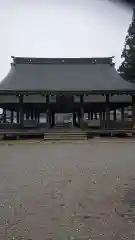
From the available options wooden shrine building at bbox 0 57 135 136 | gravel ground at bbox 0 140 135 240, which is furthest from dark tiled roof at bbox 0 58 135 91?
gravel ground at bbox 0 140 135 240

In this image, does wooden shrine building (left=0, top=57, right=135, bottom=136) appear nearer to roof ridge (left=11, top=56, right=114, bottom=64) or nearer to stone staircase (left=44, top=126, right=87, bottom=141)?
roof ridge (left=11, top=56, right=114, bottom=64)

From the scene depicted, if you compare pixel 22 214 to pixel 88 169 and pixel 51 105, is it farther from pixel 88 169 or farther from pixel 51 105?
pixel 51 105

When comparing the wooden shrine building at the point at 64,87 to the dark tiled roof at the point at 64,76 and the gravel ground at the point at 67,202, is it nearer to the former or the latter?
the dark tiled roof at the point at 64,76

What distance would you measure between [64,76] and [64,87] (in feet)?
11.8

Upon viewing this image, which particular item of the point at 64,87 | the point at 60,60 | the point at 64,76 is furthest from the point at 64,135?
the point at 60,60

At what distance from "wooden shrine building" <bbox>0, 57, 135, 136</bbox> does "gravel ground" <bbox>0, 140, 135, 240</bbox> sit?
12.8 m

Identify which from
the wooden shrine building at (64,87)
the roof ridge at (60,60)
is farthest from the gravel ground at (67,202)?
the roof ridge at (60,60)

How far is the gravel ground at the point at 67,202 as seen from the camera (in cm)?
452

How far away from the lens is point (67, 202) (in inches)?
240

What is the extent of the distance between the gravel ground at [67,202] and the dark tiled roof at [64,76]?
13.5 m

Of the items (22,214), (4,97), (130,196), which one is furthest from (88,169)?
(4,97)

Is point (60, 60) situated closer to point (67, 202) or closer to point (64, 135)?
point (64, 135)

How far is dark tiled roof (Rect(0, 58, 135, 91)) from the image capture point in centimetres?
2370

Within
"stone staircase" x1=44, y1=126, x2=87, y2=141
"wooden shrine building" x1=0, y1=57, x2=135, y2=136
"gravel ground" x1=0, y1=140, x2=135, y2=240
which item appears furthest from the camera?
"wooden shrine building" x1=0, y1=57, x2=135, y2=136
